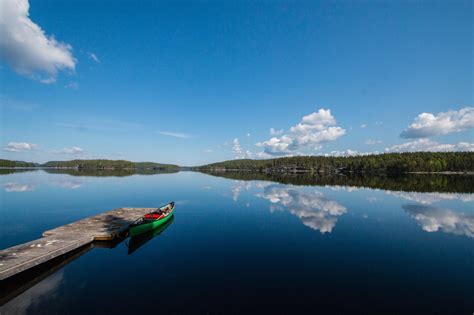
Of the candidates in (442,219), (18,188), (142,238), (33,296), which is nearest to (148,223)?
(142,238)

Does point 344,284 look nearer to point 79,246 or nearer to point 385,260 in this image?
point 385,260

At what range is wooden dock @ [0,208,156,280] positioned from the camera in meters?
14.4

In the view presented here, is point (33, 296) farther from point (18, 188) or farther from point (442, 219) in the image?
point (18, 188)

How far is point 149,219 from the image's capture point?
993 inches

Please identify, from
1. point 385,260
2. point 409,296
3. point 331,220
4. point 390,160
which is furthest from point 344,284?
point 390,160

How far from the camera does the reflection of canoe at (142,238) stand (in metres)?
20.8

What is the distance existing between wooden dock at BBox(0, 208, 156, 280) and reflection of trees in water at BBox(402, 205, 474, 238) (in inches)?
1397

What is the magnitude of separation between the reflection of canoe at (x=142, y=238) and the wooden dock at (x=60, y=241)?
2.01m

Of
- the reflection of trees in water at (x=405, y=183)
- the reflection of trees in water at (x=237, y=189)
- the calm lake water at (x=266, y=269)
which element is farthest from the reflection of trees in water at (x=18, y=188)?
the reflection of trees in water at (x=405, y=183)

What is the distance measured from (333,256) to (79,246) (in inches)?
843

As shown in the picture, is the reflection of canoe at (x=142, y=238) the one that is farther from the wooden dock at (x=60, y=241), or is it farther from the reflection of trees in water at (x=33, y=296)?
the reflection of trees in water at (x=33, y=296)

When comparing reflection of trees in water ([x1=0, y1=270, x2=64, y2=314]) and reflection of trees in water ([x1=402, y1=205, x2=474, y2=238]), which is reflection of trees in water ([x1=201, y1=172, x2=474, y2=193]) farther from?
reflection of trees in water ([x1=0, y1=270, x2=64, y2=314])

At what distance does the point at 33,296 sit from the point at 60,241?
24.3 feet

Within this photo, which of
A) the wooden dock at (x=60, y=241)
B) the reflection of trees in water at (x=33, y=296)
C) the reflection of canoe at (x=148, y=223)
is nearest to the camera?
the reflection of trees in water at (x=33, y=296)
